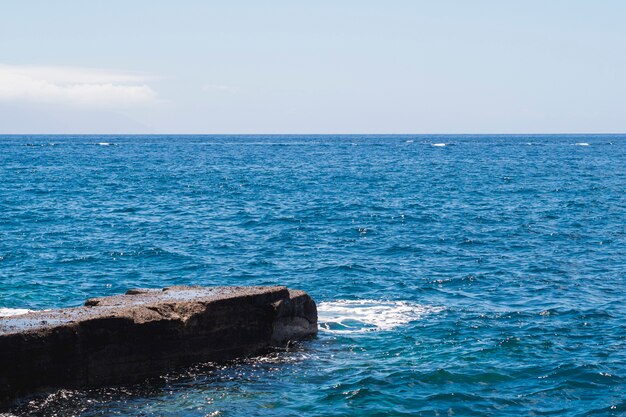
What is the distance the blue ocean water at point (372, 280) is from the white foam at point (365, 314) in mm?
80

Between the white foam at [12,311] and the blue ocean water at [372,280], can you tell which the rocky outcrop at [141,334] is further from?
the white foam at [12,311]

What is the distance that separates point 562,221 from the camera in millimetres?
39812

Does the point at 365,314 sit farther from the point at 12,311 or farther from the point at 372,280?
the point at 12,311

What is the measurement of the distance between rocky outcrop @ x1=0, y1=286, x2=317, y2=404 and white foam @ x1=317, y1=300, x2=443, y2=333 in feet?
5.43

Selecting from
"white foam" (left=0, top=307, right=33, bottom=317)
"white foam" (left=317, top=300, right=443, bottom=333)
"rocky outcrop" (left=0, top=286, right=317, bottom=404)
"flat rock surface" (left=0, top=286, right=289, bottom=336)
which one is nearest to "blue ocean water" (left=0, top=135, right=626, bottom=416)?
"white foam" (left=317, top=300, right=443, bottom=333)

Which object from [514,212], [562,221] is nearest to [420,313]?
[562,221]

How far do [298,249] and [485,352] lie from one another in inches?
575

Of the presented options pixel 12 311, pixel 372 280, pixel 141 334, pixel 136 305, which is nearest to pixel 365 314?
pixel 372 280

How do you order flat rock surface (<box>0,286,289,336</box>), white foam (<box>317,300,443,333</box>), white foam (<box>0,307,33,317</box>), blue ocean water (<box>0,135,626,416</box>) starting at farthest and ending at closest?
1. white foam (<box>0,307,33,317</box>)
2. white foam (<box>317,300,443,333</box>)
3. blue ocean water (<box>0,135,626,416</box>)
4. flat rock surface (<box>0,286,289,336</box>)

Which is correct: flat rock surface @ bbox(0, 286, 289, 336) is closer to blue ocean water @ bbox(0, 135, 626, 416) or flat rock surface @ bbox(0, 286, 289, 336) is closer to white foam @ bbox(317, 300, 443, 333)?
blue ocean water @ bbox(0, 135, 626, 416)

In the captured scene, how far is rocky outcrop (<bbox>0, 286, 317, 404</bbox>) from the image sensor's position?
13906 millimetres

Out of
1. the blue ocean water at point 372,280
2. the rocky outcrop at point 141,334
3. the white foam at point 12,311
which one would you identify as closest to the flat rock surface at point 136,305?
the rocky outcrop at point 141,334

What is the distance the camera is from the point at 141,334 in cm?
1526

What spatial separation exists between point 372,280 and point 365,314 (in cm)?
441
